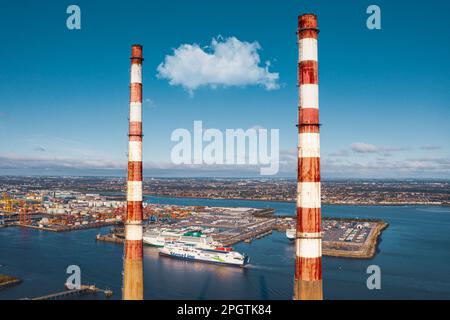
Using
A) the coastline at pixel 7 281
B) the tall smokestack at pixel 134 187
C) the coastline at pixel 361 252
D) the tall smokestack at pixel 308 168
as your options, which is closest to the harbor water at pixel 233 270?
the coastline at pixel 7 281

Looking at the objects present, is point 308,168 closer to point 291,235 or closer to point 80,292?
point 80,292

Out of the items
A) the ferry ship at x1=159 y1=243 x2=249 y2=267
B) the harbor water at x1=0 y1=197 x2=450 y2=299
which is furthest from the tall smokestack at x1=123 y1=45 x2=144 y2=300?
the ferry ship at x1=159 y1=243 x2=249 y2=267

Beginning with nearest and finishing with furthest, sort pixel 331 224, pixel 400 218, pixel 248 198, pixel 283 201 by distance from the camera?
pixel 331 224 < pixel 400 218 < pixel 283 201 < pixel 248 198

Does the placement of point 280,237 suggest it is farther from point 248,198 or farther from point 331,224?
point 248,198
